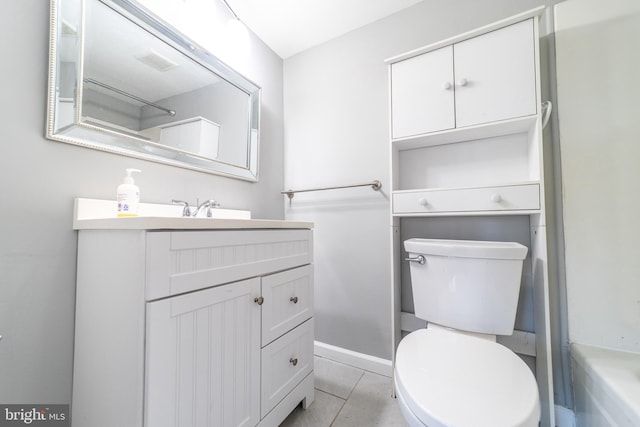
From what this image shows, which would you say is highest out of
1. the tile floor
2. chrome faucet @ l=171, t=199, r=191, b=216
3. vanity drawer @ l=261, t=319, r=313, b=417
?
chrome faucet @ l=171, t=199, r=191, b=216

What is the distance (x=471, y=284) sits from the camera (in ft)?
3.38

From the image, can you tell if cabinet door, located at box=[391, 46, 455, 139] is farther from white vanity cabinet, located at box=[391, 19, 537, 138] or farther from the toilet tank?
the toilet tank

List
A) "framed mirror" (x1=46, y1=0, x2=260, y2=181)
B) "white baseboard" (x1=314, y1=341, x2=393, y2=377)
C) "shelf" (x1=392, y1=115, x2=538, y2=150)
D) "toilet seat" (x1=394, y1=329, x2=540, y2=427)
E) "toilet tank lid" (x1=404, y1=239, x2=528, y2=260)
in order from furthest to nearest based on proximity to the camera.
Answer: "white baseboard" (x1=314, y1=341, x2=393, y2=377), "shelf" (x1=392, y1=115, x2=538, y2=150), "toilet tank lid" (x1=404, y1=239, x2=528, y2=260), "framed mirror" (x1=46, y1=0, x2=260, y2=181), "toilet seat" (x1=394, y1=329, x2=540, y2=427)

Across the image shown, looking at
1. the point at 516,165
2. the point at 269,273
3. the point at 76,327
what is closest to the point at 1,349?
the point at 76,327

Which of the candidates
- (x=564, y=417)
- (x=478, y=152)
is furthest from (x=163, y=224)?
(x=564, y=417)

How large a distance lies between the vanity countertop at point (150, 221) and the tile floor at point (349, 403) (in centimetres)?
85

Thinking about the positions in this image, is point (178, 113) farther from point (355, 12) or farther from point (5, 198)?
point (355, 12)

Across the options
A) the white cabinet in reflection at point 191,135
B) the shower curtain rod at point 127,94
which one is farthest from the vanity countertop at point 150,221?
the shower curtain rod at point 127,94

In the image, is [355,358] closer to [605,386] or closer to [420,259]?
[420,259]

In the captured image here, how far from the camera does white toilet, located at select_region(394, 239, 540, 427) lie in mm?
619

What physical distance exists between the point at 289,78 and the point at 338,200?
3.28 ft

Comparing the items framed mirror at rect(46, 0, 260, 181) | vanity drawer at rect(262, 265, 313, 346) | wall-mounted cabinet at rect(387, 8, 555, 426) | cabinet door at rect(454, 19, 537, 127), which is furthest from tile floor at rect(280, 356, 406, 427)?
cabinet door at rect(454, 19, 537, 127)

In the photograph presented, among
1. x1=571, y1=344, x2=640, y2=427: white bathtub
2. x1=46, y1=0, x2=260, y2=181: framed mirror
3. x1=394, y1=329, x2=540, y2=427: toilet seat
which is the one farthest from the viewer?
x1=46, y1=0, x2=260, y2=181: framed mirror

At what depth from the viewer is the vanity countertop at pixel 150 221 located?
0.62 metres
